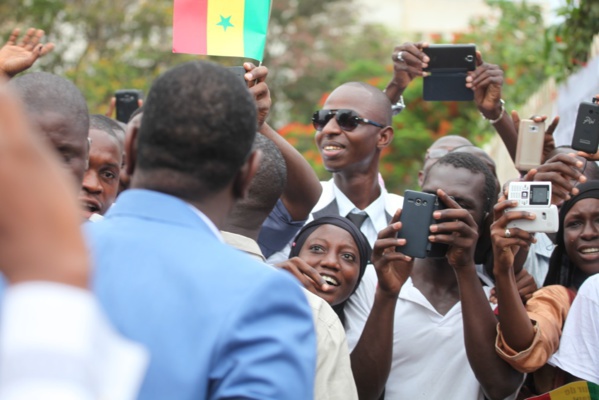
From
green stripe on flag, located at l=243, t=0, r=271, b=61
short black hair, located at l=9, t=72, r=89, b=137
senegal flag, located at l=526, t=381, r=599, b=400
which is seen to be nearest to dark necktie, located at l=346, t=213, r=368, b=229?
green stripe on flag, located at l=243, t=0, r=271, b=61

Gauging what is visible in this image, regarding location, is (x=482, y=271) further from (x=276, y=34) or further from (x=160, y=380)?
(x=276, y=34)

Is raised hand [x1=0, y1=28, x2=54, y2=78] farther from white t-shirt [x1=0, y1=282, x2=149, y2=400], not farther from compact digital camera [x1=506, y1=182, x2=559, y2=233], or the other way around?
white t-shirt [x1=0, y1=282, x2=149, y2=400]

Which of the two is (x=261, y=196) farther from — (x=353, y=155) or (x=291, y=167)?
(x=353, y=155)

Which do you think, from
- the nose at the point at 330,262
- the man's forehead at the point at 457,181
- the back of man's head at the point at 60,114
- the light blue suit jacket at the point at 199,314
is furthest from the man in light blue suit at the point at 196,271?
the man's forehead at the point at 457,181

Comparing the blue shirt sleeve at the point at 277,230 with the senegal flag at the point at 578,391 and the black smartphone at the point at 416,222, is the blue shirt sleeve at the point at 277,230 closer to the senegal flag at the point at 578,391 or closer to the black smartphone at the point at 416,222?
the black smartphone at the point at 416,222

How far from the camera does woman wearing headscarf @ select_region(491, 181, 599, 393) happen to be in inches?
148

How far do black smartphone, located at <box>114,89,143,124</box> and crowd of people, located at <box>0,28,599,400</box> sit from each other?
1.30 m

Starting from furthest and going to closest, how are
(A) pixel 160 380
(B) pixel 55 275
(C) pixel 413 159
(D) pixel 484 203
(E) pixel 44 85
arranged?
(C) pixel 413 159 → (D) pixel 484 203 → (E) pixel 44 85 → (A) pixel 160 380 → (B) pixel 55 275

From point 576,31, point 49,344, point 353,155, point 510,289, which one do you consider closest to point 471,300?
point 510,289

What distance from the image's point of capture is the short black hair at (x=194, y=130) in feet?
6.35

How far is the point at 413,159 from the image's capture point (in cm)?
1583

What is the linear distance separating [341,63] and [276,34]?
69.4 inches

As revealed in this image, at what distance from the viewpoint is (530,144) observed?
4891 millimetres

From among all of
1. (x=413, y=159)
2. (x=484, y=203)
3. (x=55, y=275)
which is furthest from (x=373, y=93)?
(x=413, y=159)
